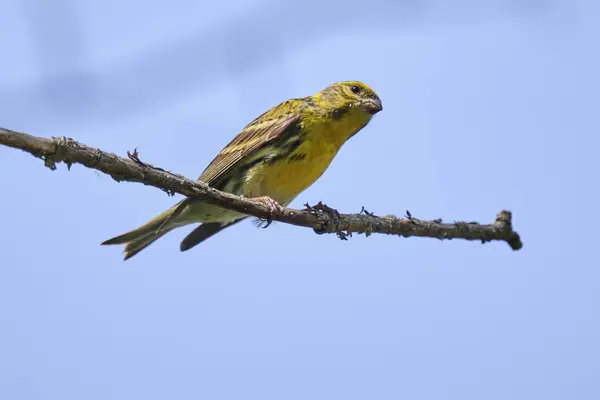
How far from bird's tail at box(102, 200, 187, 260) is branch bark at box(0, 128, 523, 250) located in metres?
1.19

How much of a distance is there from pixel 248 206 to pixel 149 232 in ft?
5.98

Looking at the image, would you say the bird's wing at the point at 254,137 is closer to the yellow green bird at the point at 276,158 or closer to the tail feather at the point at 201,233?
the yellow green bird at the point at 276,158

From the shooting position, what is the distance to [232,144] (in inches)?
271

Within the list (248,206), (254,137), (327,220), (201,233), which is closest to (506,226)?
(327,220)

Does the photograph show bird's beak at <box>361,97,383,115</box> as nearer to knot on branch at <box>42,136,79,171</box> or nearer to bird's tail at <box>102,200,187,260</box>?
bird's tail at <box>102,200,187,260</box>

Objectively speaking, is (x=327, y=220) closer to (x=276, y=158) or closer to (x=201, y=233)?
(x=276, y=158)

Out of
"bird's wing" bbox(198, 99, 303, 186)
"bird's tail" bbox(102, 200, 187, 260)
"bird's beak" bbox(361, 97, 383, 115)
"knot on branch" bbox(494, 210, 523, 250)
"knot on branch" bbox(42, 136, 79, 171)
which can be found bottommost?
"knot on branch" bbox(42, 136, 79, 171)

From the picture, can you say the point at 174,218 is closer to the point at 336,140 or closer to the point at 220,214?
the point at 220,214

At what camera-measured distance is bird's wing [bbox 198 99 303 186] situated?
21.2ft

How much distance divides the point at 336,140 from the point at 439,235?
135 cm

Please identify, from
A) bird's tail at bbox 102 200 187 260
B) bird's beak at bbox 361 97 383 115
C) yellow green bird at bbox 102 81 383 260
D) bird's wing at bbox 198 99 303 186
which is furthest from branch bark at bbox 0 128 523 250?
bird's beak at bbox 361 97 383 115

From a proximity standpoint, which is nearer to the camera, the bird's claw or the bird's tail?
the bird's claw

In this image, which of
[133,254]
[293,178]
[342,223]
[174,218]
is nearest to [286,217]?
[342,223]

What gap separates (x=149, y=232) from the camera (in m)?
6.47
